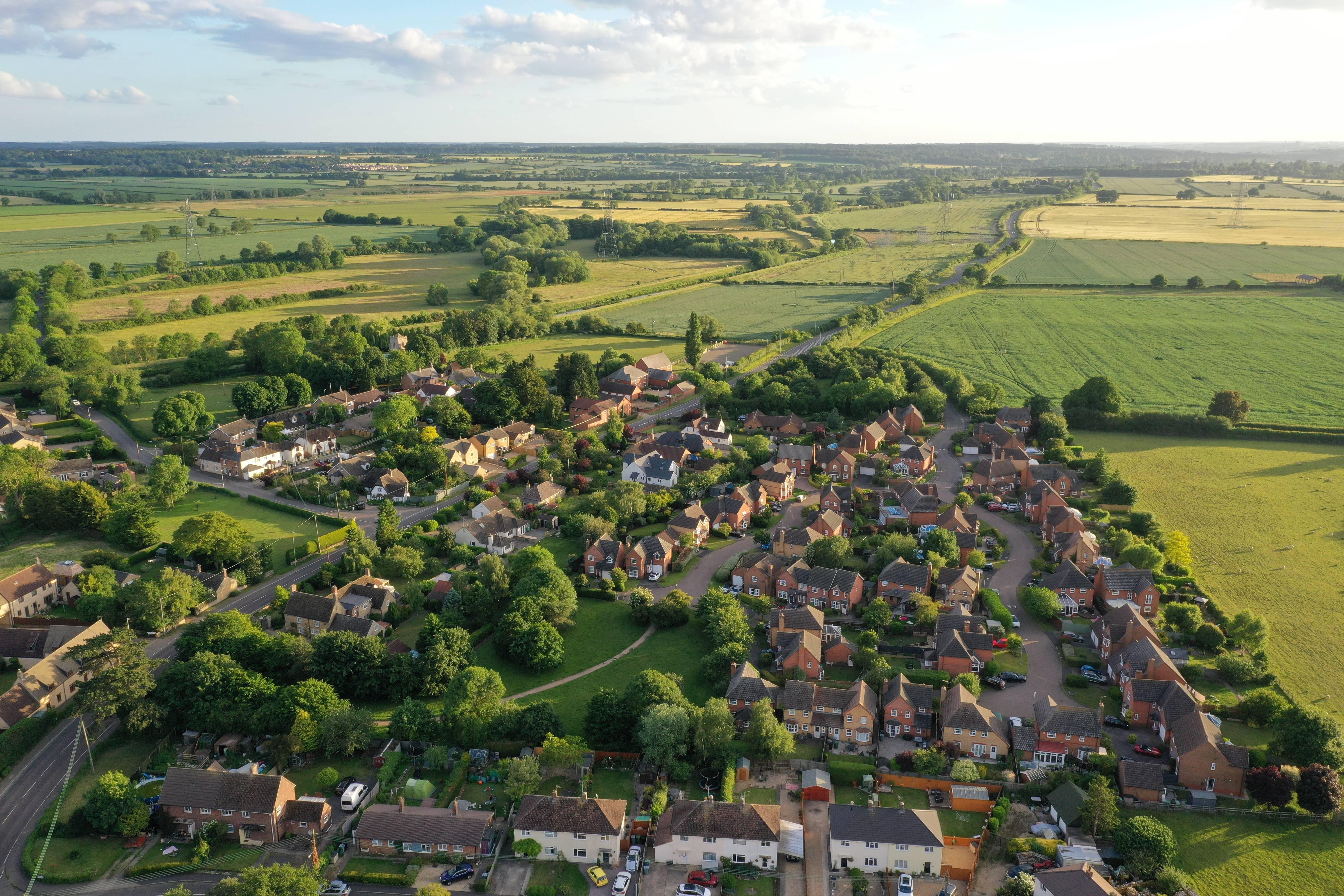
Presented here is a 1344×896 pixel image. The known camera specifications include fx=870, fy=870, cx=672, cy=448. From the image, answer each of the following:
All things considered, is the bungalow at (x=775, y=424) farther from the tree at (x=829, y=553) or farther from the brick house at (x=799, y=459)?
the tree at (x=829, y=553)

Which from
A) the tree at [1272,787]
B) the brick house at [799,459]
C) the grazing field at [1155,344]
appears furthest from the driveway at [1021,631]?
the grazing field at [1155,344]

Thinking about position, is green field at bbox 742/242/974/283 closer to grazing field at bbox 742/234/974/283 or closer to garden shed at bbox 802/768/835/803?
grazing field at bbox 742/234/974/283

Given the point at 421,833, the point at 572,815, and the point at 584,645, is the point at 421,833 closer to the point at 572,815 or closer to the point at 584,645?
the point at 572,815

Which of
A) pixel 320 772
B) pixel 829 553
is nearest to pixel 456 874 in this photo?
pixel 320 772

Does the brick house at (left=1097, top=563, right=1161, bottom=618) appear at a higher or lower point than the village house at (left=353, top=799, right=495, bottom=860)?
higher

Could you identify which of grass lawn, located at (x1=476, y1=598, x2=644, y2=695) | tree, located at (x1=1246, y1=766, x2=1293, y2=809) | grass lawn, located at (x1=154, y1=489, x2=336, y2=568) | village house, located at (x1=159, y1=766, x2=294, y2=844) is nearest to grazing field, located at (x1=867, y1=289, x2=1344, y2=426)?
tree, located at (x1=1246, y1=766, x2=1293, y2=809)

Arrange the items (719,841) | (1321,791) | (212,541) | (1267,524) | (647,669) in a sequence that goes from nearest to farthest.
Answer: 1. (719,841)
2. (1321,791)
3. (647,669)
4. (212,541)
5. (1267,524)
